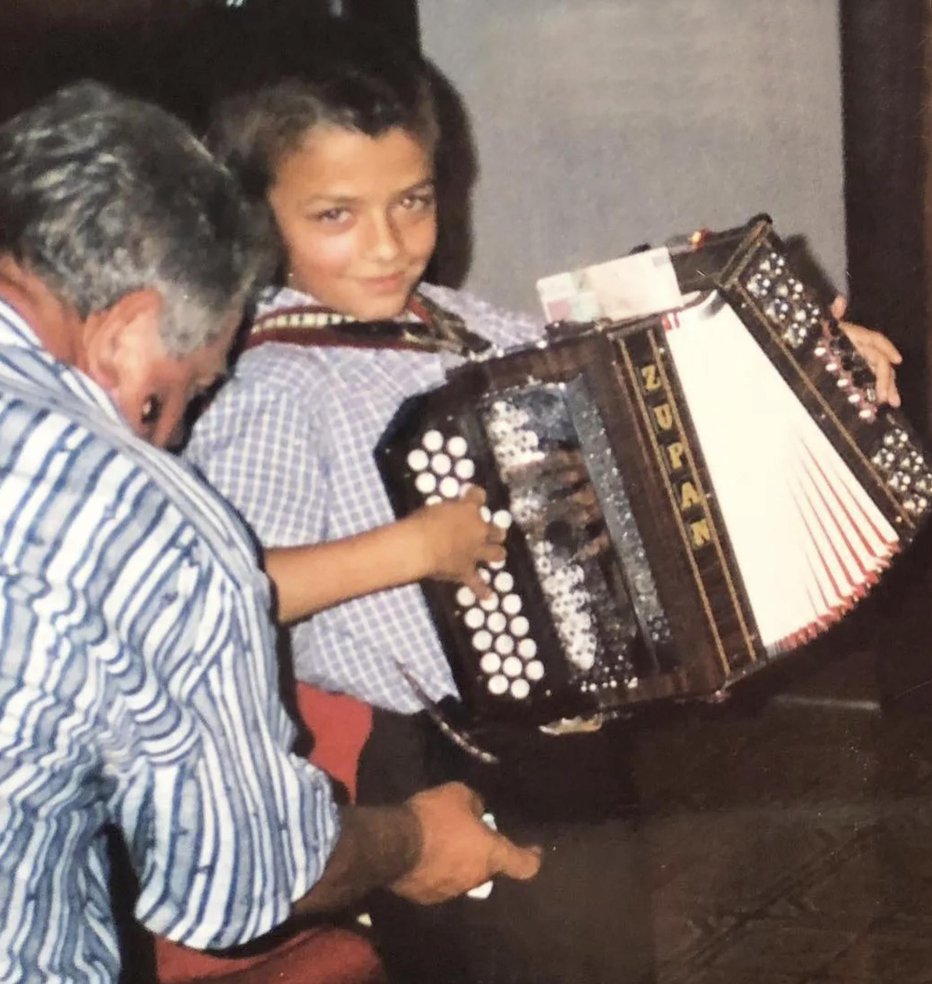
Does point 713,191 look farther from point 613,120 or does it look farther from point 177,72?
point 177,72

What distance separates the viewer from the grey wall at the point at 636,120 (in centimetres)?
229

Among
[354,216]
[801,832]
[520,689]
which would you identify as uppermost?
[354,216]

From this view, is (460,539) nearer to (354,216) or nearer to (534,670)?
(534,670)

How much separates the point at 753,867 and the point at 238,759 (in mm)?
1442

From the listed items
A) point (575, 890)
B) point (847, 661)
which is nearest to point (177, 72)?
point (575, 890)

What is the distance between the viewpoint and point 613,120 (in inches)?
92.6

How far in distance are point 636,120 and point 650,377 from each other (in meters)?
1.24

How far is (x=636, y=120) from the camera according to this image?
2.35 m

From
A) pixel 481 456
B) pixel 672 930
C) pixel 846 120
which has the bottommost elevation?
pixel 672 930

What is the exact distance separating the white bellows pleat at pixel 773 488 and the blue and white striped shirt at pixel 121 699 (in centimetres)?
54

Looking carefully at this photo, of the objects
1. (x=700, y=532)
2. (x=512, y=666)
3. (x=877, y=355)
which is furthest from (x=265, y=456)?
(x=877, y=355)

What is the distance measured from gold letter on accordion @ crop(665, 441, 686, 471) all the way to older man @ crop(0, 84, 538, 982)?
445 mm

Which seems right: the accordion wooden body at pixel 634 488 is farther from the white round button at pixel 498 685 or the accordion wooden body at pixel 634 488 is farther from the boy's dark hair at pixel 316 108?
the boy's dark hair at pixel 316 108

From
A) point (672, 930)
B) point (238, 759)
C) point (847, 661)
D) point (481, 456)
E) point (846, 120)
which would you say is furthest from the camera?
point (847, 661)
